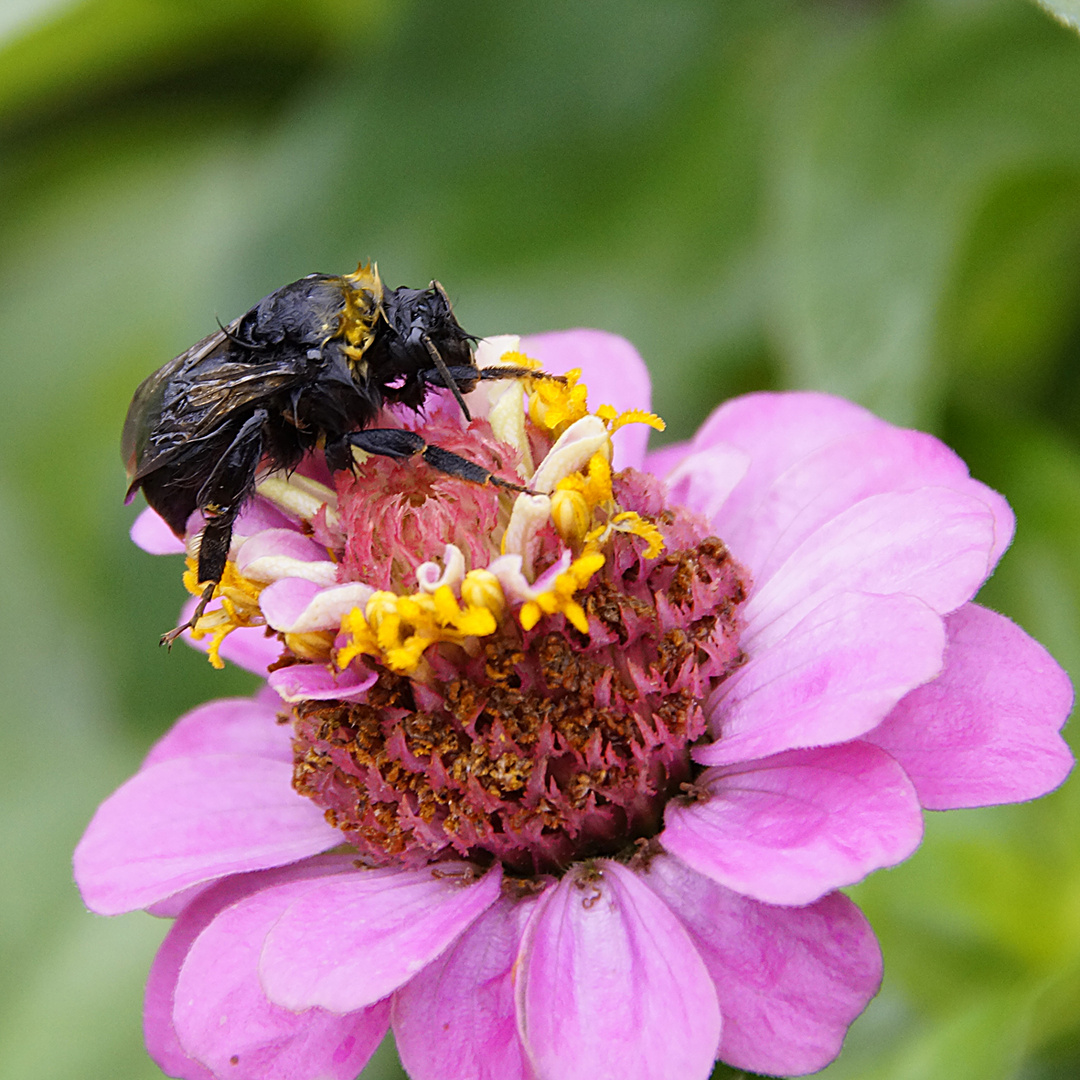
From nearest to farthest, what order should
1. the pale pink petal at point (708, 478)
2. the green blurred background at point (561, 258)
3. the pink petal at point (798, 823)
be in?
the pink petal at point (798, 823) → the pale pink petal at point (708, 478) → the green blurred background at point (561, 258)

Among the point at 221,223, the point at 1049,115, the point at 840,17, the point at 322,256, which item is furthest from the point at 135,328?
the point at 1049,115

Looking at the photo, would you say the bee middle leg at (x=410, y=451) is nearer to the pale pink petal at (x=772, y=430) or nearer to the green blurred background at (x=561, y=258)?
the pale pink petal at (x=772, y=430)

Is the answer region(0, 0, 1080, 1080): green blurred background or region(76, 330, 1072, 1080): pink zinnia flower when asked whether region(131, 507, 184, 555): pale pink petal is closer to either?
region(76, 330, 1072, 1080): pink zinnia flower

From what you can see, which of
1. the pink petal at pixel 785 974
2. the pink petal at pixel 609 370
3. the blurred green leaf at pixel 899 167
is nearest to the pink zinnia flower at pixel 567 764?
the pink petal at pixel 785 974

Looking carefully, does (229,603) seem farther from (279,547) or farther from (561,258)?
(561,258)

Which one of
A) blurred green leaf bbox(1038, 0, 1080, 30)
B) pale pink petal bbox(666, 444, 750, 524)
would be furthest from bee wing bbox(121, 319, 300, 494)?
blurred green leaf bbox(1038, 0, 1080, 30)

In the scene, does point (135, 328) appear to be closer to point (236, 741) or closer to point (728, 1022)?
point (236, 741)
